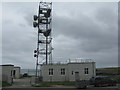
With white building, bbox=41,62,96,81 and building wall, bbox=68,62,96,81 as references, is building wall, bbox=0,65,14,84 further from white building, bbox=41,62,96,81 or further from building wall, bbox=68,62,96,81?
building wall, bbox=68,62,96,81

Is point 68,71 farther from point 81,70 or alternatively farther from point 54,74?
point 54,74

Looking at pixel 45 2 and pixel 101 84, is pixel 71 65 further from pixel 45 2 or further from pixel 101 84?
pixel 45 2

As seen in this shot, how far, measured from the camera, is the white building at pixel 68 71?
4812 cm

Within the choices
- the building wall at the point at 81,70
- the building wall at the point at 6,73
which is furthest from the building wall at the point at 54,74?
the building wall at the point at 6,73

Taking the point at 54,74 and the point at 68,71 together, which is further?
the point at 54,74

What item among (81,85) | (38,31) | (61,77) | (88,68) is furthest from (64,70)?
(81,85)

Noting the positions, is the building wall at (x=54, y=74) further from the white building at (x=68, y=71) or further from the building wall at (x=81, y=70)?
the building wall at (x=81, y=70)

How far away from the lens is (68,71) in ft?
159

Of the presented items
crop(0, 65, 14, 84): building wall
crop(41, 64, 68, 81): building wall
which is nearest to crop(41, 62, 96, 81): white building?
crop(41, 64, 68, 81): building wall

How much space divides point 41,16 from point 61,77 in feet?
42.5

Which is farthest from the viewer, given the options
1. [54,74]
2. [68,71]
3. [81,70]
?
[54,74]

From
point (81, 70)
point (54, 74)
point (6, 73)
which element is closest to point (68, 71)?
point (81, 70)

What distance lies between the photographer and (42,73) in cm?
4906

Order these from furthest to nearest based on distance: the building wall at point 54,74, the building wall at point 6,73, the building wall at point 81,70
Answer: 1. the building wall at point 54,74
2. the building wall at point 81,70
3. the building wall at point 6,73
